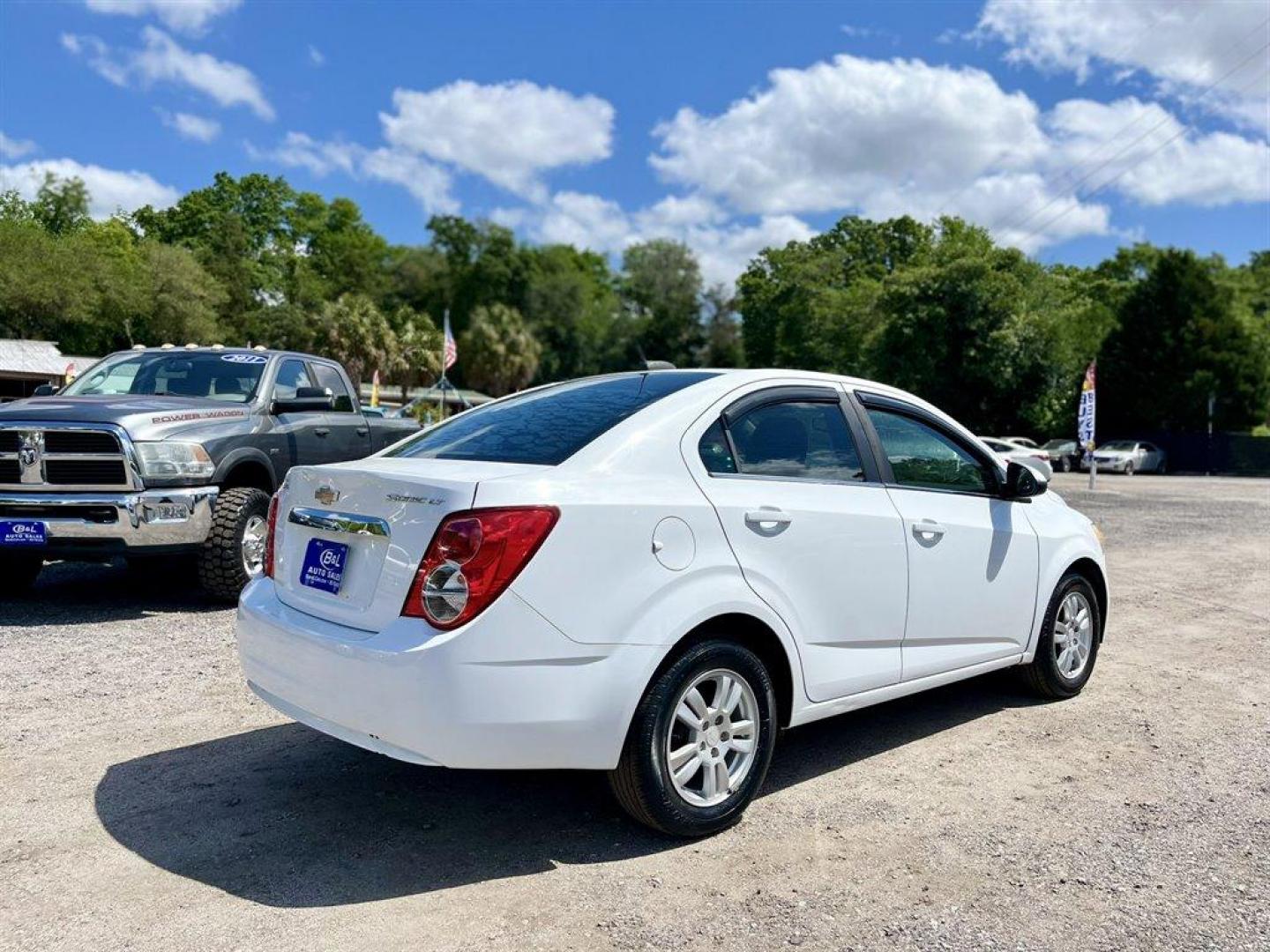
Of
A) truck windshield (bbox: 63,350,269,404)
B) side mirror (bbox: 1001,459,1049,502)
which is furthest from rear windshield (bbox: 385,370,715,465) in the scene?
truck windshield (bbox: 63,350,269,404)

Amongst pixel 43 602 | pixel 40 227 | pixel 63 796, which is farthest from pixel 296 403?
pixel 40 227

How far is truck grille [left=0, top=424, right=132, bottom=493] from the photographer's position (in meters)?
6.78

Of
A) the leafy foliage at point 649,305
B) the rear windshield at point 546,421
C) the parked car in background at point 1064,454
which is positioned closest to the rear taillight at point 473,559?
the rear windshield at point 546,421

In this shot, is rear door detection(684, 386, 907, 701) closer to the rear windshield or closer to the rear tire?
the rear windshield

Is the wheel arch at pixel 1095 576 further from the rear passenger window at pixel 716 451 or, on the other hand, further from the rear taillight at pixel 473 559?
the rear taillight at pixel 473 559

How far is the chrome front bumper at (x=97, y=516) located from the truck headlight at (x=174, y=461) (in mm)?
153

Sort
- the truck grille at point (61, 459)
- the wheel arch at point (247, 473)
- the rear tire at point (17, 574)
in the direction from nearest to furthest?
the truck grille at point (61, 459), the wheel arch at point (247, 473), the rear tire at point (17, 574)

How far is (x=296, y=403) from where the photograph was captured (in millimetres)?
8211

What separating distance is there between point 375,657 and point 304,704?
495 mm

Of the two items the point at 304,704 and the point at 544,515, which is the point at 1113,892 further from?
the point at 304,704

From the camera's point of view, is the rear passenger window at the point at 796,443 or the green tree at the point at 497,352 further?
the green tree at the point at 497,352

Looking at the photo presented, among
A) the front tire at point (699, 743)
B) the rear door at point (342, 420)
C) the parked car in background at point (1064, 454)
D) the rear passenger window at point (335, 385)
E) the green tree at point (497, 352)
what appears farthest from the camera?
the green tree at point (497, 352)

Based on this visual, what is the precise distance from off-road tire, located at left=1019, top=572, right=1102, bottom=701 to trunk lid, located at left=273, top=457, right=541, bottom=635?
3223 millimetres

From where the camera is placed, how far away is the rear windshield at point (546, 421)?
371 cm
